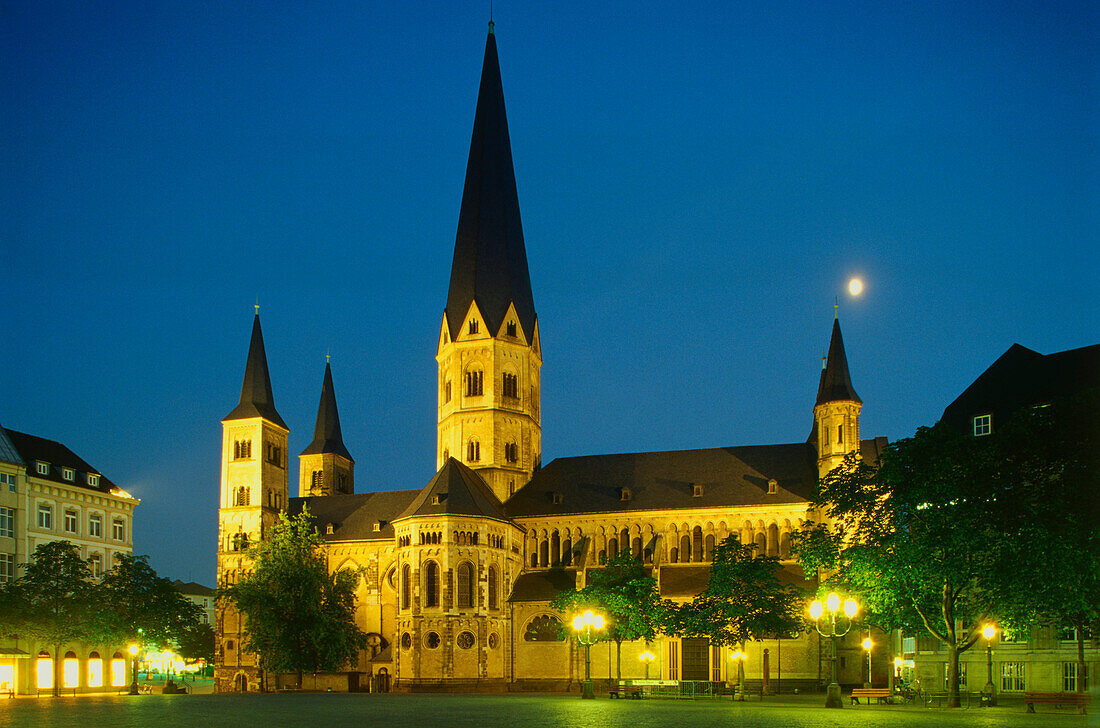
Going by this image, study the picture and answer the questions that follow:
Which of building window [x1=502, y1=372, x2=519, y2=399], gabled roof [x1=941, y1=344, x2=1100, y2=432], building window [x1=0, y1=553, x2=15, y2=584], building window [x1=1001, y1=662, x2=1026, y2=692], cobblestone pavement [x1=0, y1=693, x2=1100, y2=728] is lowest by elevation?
building window [x1=1001, y1=662, x2=1026, y2=692]

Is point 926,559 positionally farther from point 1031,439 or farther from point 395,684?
point 395,684

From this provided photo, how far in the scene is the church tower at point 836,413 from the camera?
8288 centimetres

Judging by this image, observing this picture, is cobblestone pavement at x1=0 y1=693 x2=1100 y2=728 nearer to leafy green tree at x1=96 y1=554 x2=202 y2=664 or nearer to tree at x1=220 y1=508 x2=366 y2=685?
leafy green tree at x1=96 y1=554 x2=202 y2=664

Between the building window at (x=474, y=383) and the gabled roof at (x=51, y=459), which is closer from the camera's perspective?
the gabled roof at (x=51, y=459)

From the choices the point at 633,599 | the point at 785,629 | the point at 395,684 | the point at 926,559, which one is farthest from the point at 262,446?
the point at 926,559

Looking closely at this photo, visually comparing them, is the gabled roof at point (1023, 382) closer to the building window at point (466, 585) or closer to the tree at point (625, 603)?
the tree at point (625, 603)

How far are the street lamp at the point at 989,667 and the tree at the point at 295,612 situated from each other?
128ft

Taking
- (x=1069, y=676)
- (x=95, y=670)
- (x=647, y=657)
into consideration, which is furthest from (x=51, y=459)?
(x=1069, y=676)

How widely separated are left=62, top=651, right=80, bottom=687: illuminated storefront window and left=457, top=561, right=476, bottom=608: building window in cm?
2575

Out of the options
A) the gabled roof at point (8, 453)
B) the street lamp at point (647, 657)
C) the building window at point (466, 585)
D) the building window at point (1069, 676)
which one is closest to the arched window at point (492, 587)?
the building window at point (466, 585)

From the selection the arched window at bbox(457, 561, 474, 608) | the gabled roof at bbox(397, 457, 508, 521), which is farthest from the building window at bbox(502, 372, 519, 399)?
the arched window at bbox(457, 561, 474, 608)

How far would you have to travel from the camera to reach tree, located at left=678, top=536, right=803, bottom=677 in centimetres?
6438

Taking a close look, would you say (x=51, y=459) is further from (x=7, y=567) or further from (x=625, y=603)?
(x=625, y=603)

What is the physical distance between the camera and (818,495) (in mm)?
54375
